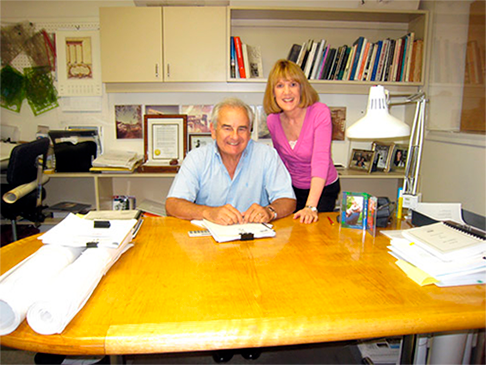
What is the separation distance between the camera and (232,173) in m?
1.78

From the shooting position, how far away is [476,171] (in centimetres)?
196

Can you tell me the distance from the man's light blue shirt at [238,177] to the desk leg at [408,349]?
0.80m

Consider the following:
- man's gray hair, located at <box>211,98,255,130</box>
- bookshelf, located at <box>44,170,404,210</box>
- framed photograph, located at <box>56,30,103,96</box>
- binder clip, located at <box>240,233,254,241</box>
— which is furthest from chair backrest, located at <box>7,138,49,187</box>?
binder clip, located at <box>240,233,254,241</box>

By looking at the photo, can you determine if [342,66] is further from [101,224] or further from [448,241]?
[101,224]

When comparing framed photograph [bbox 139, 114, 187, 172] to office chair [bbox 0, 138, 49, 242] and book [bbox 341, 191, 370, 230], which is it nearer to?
office chair [bbox 0, 138, 49, 242]

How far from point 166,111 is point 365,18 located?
6.18 ft

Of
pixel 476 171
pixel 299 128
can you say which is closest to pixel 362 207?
pixel 299 128

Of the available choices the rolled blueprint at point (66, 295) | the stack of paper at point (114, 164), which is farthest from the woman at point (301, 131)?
the stack of paper at point (114, 164)

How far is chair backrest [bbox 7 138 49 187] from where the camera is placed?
2.19 m

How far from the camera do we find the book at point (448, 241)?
3.23 ft

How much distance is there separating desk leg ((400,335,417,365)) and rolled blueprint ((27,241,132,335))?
103 cm

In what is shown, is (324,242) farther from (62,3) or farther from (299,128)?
(62,3)

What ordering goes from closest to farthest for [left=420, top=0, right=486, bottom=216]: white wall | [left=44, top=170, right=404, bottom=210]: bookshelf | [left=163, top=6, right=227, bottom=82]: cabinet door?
[left=420, top=0, right=486, bottom=216]: white wall → [left=163, top=6, right=227, bottom=82]: cabinet door → [left=44, top=170, right=404, bottom=210]: bookshelf

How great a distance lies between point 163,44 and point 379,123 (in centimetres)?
196
